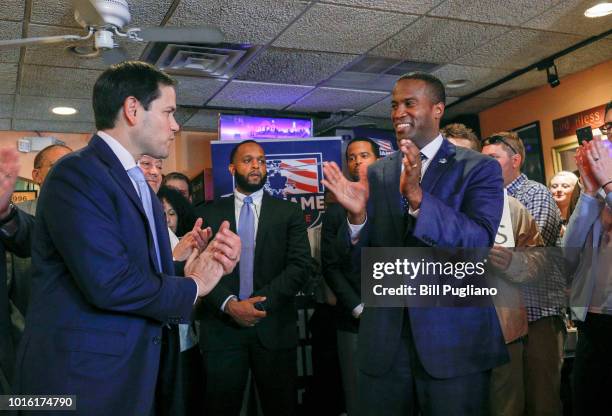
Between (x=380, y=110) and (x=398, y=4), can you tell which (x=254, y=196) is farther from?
(x=380, y=110)

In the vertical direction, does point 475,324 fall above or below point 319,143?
below

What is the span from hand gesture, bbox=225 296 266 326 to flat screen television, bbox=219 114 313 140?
12.5 feet

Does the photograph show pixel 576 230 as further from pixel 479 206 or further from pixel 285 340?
pixel 285 340

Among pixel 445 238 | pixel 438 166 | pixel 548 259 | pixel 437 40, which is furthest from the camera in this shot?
pixel 437 40

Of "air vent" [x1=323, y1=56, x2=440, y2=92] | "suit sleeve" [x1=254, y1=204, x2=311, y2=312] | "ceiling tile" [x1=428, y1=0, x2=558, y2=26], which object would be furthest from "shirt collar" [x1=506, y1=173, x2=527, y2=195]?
"air vent" [x1=323, y1=56, x2=440, y2=92]

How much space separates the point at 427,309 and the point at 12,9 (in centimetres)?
364

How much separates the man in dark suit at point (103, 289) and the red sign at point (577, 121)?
4988mm

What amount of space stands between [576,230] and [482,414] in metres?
0.90

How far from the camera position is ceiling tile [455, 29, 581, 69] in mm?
4621

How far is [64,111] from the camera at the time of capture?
6.45 m

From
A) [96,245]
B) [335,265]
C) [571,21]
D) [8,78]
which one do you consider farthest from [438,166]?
[8,78]

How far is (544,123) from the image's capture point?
600cm

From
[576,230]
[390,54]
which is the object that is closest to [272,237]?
[576,230]

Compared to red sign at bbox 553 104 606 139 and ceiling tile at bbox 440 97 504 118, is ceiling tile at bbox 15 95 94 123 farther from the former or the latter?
red sign at bbox 553 104 606 139
